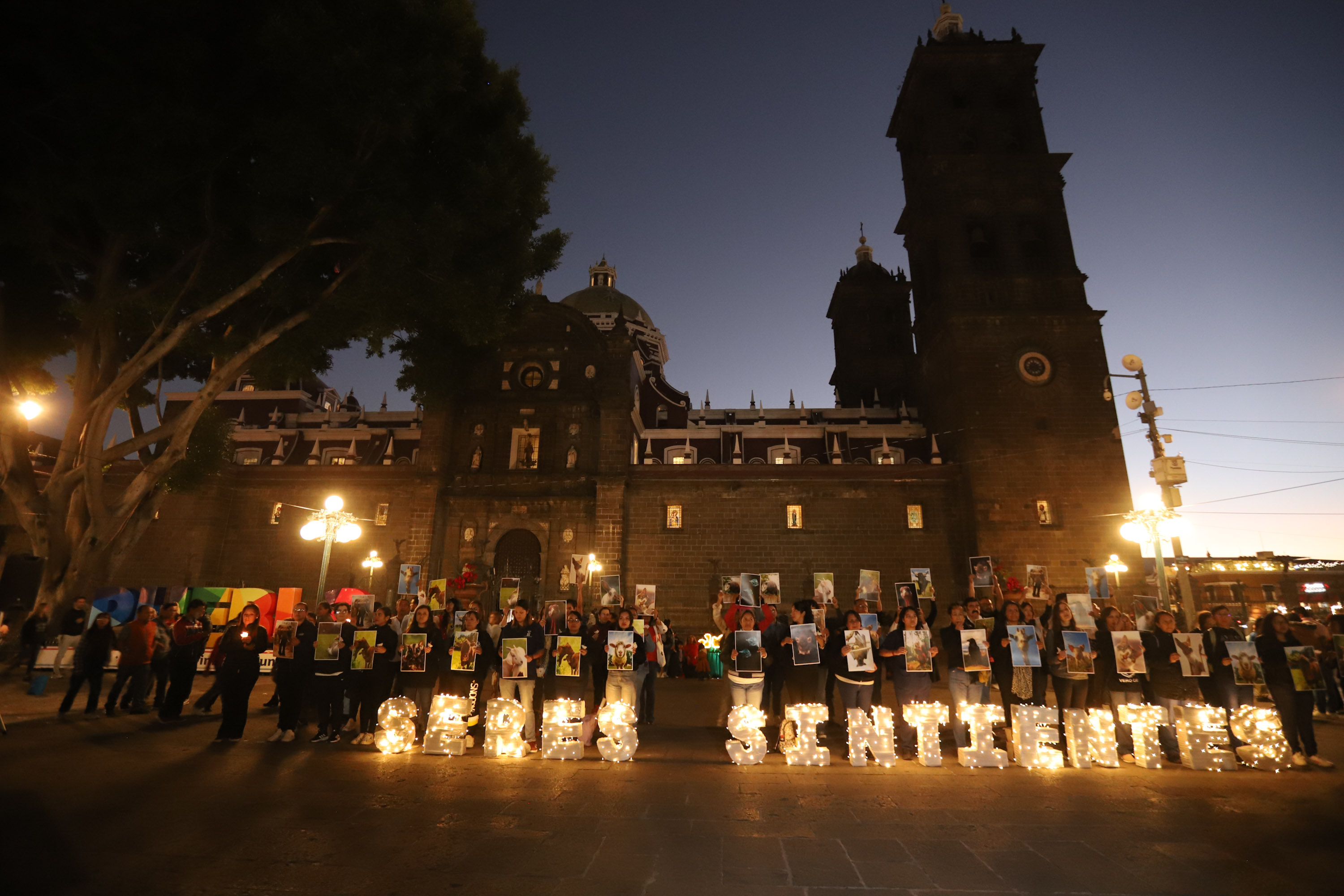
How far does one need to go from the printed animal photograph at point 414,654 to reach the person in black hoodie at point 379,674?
295mm

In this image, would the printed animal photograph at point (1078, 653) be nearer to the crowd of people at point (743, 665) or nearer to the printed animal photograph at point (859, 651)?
the crowd of people at point (743, 665)

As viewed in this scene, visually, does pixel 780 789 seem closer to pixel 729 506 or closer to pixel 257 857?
pixel 257 857

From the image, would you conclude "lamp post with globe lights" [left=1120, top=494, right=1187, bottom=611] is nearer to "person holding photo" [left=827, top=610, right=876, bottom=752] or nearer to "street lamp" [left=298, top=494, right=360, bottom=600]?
"person holding photo" [left=827, top=610, right=876, bottom=752]

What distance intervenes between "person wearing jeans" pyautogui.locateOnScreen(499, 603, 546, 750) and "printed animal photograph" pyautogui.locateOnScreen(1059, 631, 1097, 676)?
5820mm

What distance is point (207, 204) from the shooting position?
44.2ft

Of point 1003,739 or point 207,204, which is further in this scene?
point 207,204

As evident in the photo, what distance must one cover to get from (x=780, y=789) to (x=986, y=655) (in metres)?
3.52

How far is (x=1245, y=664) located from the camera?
815cm

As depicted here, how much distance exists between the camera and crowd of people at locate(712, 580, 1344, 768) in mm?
8023

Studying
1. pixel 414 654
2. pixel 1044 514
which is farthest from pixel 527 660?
pixel 1044 514

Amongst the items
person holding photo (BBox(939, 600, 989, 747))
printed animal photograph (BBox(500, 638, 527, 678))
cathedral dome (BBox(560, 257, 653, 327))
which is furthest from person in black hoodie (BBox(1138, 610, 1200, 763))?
cathedral dome (BBox(560, 257, 653, 327))

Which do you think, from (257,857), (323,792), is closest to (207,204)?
(323,792)

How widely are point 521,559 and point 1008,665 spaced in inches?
840

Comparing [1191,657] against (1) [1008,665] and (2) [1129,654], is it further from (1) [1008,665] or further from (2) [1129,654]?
(1) [1008,665]
